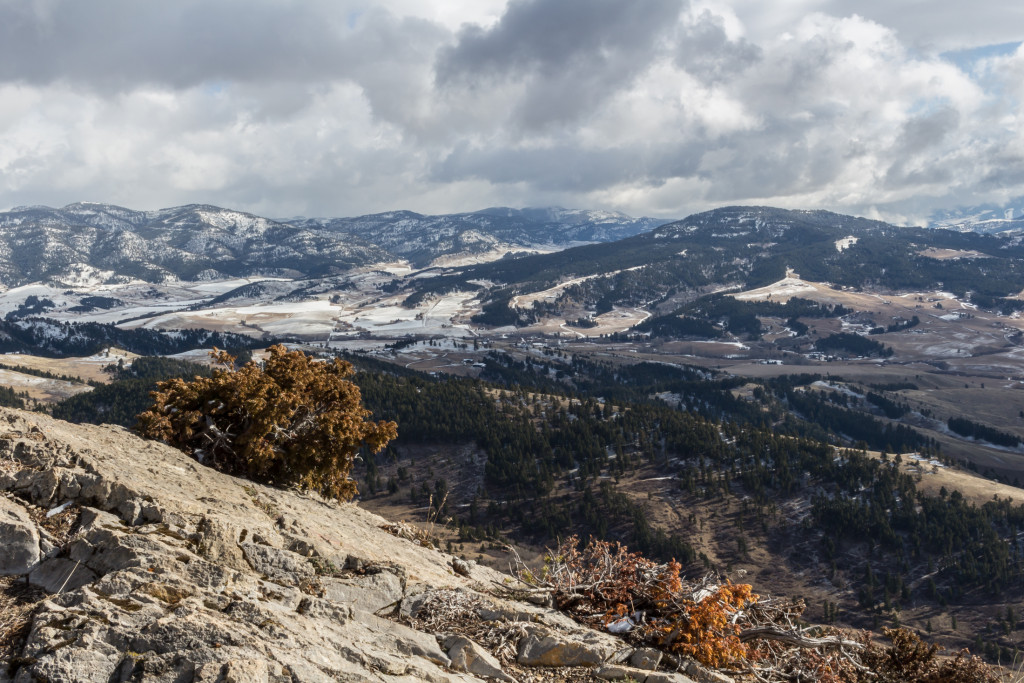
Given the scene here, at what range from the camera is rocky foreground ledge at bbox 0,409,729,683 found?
22.7 ft

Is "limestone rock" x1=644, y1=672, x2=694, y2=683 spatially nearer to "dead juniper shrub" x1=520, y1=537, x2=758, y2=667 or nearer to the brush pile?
the brush pile

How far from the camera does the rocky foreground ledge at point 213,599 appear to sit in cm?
692

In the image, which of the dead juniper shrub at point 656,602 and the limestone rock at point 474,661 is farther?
the dead juniper shrub at point 656,602

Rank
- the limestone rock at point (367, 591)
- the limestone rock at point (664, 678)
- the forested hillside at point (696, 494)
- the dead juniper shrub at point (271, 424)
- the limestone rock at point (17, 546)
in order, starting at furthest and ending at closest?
1. the forested hillside at point (696, 494)
2. the dead juniper shrub at point (271, 424)
3. the limestone rock at point (367, 591)
4. the limestone rock at point (664, 678)
5. the limestone rock at point (17, 546)

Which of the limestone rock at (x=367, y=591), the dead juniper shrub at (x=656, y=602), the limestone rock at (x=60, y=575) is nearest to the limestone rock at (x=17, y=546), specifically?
the limestone rock at (x=60, y=575)

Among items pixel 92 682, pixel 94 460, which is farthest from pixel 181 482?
pixel 92 682

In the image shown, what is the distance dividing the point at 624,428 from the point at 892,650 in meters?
106

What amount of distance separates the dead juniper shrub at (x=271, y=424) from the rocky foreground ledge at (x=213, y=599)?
4364 mm

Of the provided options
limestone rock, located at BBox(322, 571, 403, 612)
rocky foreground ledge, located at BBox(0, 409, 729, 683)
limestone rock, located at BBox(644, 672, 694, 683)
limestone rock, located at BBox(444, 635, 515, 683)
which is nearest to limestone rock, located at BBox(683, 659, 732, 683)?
rocky foreground ledge, located at BBox(0, 409, 729, 683)

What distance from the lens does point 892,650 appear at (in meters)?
12.7

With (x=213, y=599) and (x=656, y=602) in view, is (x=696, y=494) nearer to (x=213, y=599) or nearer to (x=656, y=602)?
(x=656, y=602)

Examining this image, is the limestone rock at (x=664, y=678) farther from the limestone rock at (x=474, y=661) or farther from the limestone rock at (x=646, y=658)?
the limestone rock at (x=474, y=661)

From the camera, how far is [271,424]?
726 inches

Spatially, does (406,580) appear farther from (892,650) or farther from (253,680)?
(892,650)
